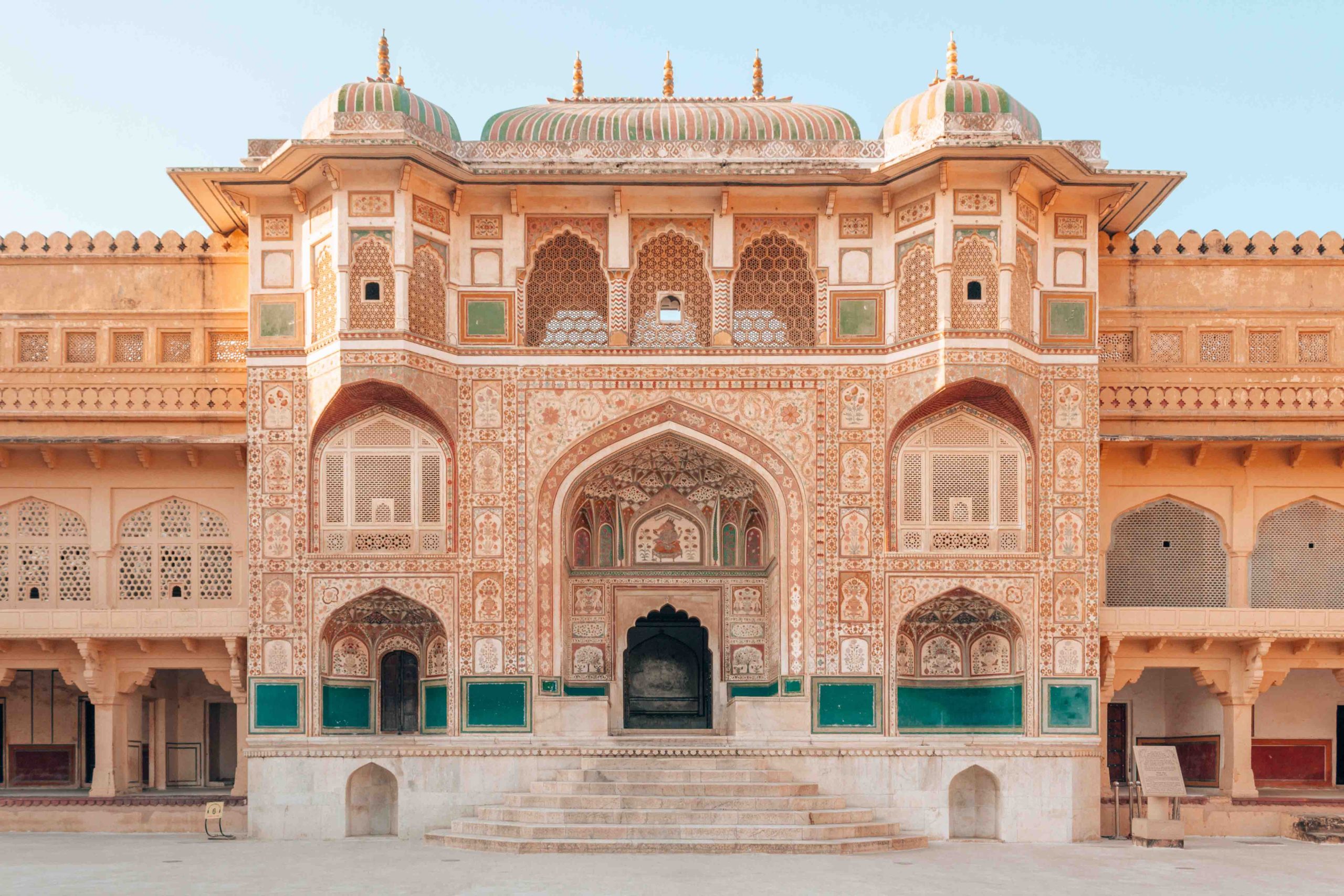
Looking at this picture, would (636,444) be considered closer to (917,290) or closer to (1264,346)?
(917,290)

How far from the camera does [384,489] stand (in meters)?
17.8

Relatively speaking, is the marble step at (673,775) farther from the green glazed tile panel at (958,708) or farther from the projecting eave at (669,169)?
the projecting eave at (669,169)

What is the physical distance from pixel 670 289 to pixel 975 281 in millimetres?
3394

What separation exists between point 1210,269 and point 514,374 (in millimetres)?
8301

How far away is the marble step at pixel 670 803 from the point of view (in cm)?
1638

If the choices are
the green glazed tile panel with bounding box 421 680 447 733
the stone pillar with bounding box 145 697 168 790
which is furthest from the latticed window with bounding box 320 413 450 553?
the stone pillar with bounding box 145 697 168 790

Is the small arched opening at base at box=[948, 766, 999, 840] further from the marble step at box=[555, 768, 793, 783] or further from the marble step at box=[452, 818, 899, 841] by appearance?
the marble step at box=[452, 818, 899, 841]

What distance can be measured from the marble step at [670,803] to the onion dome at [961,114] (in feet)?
23.4

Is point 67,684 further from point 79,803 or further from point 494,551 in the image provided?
point 494,551

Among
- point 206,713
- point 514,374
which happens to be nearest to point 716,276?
point 514,374

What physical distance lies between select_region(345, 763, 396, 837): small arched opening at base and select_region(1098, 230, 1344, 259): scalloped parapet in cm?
1022

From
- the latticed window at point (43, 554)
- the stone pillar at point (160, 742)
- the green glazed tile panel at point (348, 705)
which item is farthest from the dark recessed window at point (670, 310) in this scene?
the stone pillar at point (160, 742)

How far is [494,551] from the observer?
701 inches

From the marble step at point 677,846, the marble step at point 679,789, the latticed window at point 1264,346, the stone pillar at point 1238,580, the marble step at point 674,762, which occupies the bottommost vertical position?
the marble step at point 677,846
